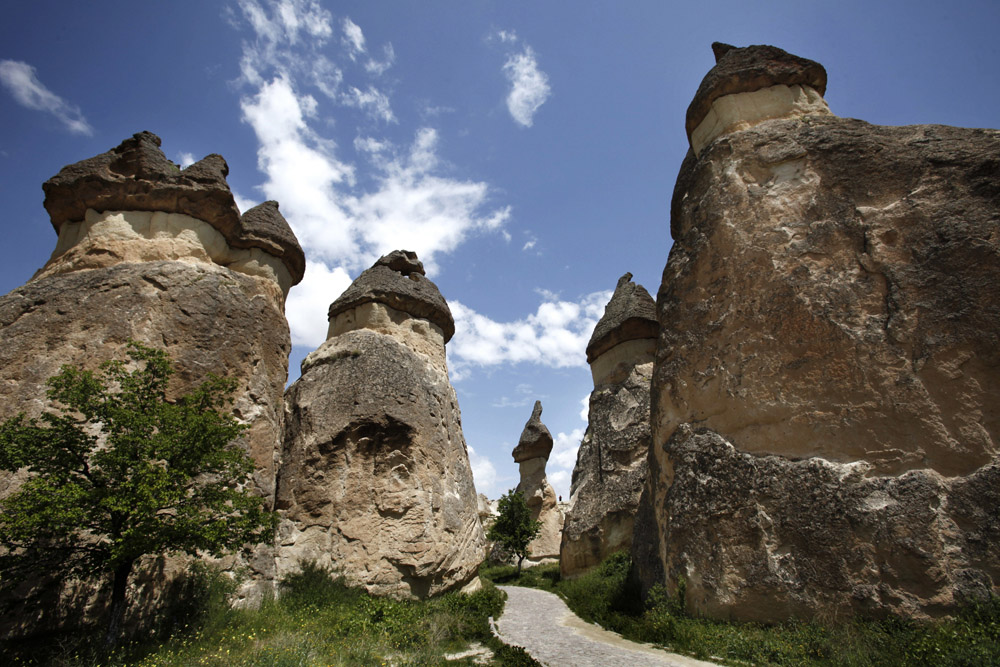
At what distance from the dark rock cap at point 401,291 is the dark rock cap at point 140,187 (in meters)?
2.82

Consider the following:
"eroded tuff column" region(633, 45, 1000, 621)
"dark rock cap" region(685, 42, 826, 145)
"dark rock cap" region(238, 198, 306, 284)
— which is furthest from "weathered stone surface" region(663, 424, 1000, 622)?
"dark rock cap" region(238, 198, 306, 284)

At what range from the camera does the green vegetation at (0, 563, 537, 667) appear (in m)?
5.06

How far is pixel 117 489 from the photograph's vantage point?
5102 mm

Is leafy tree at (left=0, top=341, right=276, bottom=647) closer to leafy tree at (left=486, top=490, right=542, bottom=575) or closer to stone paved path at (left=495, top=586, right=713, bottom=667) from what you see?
stone paved path at (left=495, top=586, right=713, bottom=667)

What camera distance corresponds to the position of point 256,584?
24.1 ft

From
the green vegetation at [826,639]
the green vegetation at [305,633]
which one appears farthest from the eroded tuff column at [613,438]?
the green vegetation at [305,633]

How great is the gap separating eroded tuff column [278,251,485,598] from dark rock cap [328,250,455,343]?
7 cm

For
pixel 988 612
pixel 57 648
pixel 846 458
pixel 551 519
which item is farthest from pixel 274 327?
pixel 551 519

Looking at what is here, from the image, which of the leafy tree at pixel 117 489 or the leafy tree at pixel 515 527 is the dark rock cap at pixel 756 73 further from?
the leafy tree at pixel 515 527

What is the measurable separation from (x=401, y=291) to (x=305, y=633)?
6953 mm

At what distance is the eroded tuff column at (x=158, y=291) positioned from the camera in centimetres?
721

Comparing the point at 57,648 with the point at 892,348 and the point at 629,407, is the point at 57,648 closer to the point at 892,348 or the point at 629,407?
the point at 892,348

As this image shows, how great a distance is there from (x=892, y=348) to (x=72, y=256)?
12215 millimetres

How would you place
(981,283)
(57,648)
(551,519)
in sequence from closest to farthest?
(57,648) → (981,283) → (551,519)
